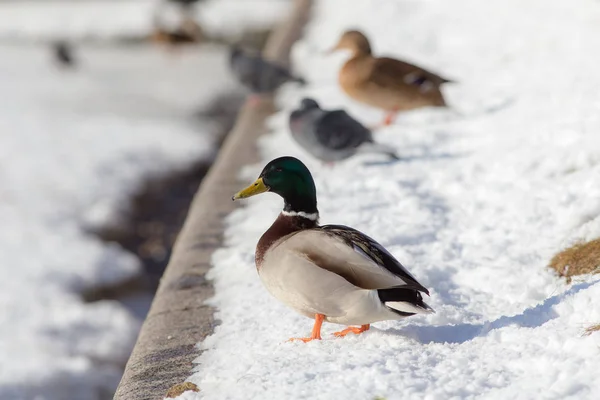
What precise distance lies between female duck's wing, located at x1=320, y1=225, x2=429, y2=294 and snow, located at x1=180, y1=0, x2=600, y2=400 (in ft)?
0.91

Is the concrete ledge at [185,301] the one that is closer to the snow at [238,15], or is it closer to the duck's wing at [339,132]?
the duck's wing at [339,132]

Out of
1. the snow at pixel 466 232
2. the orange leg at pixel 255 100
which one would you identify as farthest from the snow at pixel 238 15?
the orange leg at pixel 255 100

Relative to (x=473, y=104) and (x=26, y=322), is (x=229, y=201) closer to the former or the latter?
(x=26, y=322)

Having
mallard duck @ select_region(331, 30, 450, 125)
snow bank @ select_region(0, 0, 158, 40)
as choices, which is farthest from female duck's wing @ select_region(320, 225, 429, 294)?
snow bank @ select_region(0, 0, 158, 40)

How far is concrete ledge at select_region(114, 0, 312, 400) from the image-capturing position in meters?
3.72

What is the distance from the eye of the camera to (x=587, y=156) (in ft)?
17.8

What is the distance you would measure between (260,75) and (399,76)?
2.04 meters

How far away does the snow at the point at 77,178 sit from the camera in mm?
5797

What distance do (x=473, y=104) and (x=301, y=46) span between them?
3.79 meters

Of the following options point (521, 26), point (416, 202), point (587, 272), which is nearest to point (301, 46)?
point (521, 26)

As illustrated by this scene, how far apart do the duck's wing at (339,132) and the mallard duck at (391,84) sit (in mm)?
951

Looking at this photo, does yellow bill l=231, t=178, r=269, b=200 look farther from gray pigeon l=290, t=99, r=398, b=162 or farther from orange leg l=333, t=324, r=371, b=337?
gray pigeon l=290, t=99, r=398, b=162

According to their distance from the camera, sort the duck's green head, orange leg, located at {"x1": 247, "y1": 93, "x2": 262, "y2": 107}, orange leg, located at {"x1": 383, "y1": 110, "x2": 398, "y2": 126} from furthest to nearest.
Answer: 1. orange leg, located at {"x1": 247, "y1": 93, "x2": 262, "y2": 107}
2. orange leg, located at {"x1": 383, "y1": 110, "x2": 398, "y2": 126}
3. the duck's green head

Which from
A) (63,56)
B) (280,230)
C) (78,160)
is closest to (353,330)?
(280,230)
